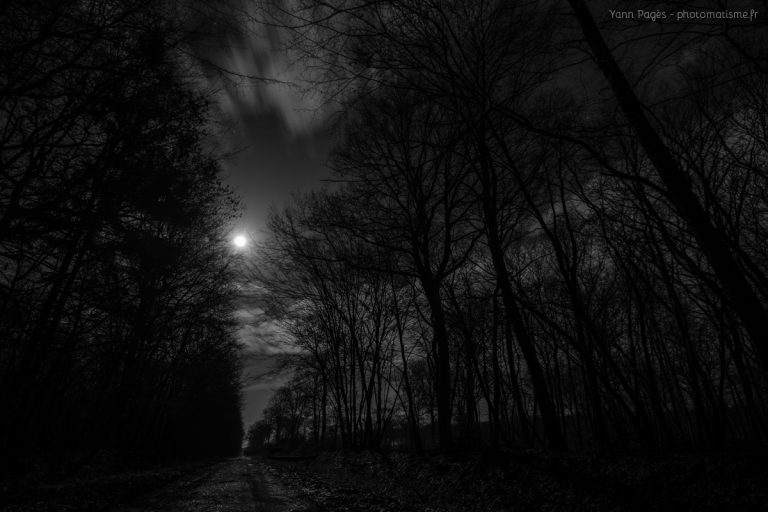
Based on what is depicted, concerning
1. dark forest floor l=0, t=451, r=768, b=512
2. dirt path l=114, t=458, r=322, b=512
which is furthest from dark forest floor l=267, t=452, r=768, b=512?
dirt path l=114, t=458, r=322, b=512

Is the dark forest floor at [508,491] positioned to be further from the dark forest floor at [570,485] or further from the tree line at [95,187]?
the tree line at [95,187]

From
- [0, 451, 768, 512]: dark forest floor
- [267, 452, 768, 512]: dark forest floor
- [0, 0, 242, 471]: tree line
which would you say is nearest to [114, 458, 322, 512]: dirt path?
[0, 451, 768, 512]: dark forest floor

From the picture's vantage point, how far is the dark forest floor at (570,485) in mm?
2717

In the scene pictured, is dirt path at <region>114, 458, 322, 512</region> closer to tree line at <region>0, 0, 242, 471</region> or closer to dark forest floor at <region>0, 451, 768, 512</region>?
dark forest floor at <region>0, 451, 768, 512</region>

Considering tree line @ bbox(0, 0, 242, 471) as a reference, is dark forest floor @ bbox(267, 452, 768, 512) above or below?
below

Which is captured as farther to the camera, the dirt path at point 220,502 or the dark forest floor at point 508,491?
the dirt path at point 220,502

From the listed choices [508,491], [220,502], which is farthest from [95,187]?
[508,491]

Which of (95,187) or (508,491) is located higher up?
(95,187)

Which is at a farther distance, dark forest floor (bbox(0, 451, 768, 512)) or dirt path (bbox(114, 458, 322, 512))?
dirt path (bbox(114, 458, 322, 512))

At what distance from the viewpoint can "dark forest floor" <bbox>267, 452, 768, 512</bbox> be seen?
8.91ft

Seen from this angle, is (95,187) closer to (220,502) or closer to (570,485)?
(220,502)

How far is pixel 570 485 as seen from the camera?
367 centimetres

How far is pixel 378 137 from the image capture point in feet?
30.5

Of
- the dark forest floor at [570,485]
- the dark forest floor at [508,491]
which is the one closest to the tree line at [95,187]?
the dark forest floor at [508,491]
